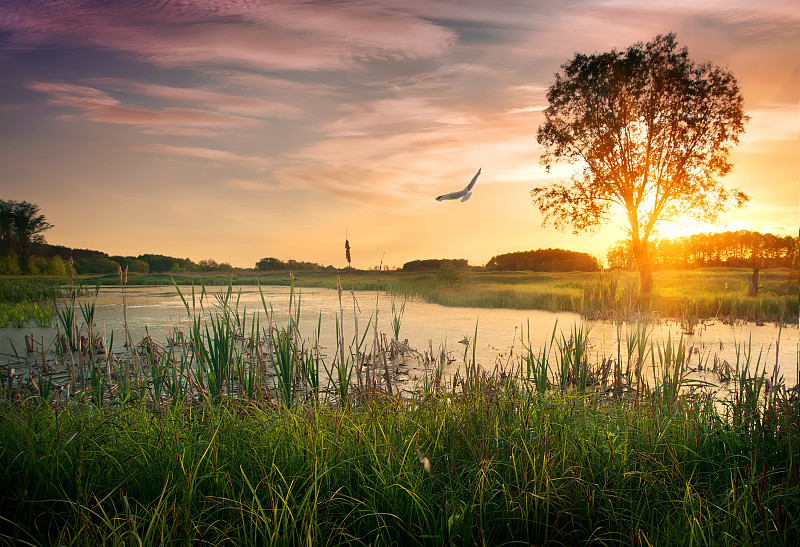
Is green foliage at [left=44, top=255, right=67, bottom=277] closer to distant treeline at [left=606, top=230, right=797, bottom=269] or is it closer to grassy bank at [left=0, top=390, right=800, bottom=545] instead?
grassy bank at [left=0, top=390, right=800, bottom=545]

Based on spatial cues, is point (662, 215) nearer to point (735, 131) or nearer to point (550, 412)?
point (735, 131)

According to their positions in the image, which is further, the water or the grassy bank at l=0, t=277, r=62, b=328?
the grassy bank at l=0, t=277, r=62, b=328

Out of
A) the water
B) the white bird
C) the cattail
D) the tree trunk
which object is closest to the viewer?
the cattail

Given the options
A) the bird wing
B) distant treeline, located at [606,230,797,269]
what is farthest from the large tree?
the bird wing

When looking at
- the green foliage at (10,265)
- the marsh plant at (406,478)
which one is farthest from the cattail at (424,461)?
the green foliage at (10,265)

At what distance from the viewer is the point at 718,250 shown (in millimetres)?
23141

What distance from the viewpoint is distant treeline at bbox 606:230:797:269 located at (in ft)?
57.6

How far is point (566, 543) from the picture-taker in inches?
87.0

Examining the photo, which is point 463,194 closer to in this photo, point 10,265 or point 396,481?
point 396,481

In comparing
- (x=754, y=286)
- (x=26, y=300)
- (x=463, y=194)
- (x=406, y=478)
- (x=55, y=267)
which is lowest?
(x=406, y=478)

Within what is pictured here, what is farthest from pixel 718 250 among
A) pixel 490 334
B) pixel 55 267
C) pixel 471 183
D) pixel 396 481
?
pixel 55 267

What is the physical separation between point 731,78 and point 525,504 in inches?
701

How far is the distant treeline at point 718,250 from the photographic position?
57.6 feet

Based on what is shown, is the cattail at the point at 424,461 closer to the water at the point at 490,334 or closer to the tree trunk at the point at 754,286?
the water at the point at 490,334
